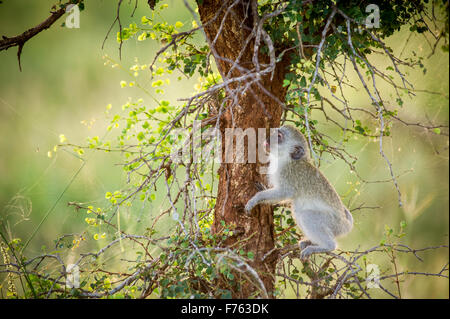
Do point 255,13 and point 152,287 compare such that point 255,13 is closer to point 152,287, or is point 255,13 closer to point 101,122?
point 152,287

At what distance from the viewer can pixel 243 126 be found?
338 cm

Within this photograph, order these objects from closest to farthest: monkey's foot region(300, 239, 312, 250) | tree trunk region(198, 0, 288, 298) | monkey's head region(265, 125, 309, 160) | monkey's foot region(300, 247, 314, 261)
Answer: tree trunk region(198, 0, 288, 298)
monkey's foot region(300, 247, 314, 261)
monkey's foot region(300, 239, 312, 250)
monkey's head region(265, 125, 309, 160)

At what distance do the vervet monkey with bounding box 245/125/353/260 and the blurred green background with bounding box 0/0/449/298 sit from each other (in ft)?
0.99

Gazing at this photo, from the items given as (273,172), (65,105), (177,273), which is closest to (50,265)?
(177,273)

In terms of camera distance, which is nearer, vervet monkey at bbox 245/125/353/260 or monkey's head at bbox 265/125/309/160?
vervet monkey at bbox 245/125/353/260

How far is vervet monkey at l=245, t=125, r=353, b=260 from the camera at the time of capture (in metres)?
3.52

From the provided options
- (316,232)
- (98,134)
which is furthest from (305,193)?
(98,134)

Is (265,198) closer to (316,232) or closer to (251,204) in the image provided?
(251,204)

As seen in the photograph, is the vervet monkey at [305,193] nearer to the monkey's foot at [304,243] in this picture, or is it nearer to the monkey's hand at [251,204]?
the monkey's foot at [304,243]

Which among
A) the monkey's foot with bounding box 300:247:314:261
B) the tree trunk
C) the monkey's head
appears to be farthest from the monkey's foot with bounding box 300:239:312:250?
the monkey's head

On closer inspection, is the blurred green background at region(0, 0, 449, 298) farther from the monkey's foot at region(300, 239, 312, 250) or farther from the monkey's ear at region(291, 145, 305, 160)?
the monkey's foot at region(300, 239, 312, 250)

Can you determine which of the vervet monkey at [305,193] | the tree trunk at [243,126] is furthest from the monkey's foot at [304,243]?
the tree trunk at [243,126]

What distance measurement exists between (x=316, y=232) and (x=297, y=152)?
73cm
